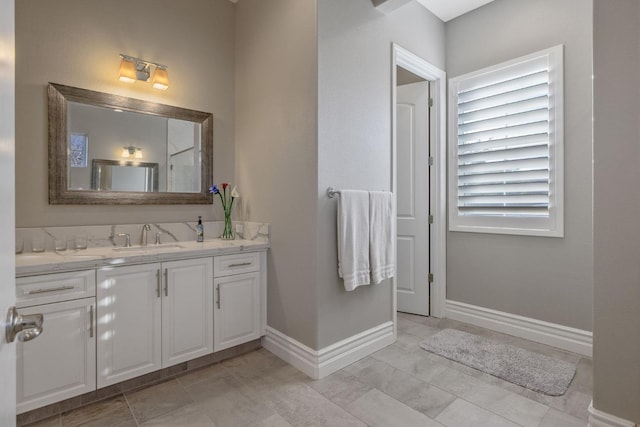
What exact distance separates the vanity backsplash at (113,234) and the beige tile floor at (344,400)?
1.01 meters

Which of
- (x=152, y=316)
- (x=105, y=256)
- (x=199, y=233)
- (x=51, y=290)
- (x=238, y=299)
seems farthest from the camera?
(x=199, y=233)

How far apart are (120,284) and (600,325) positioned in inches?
99.8

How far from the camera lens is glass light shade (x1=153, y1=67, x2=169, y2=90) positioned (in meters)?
2.54

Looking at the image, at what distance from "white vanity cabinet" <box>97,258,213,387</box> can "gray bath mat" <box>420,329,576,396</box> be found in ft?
5.75

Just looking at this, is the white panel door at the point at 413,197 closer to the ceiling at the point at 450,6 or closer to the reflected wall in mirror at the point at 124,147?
the ceiling at the point at 450,6

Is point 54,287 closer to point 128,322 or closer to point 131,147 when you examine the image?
point 128,322

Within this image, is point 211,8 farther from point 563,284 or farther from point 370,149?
point 563,284

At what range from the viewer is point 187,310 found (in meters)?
2.26

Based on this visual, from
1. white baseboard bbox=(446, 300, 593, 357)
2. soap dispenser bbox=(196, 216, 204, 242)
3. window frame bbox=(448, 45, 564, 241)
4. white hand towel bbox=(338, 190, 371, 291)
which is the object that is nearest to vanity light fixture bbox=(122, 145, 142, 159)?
soap dispenser bbox=(196, 216, 204, 242)

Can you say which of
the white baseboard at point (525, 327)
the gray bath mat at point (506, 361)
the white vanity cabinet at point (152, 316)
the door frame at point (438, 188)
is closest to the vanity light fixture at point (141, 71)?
the white vanity cabinet at point (152, 316)

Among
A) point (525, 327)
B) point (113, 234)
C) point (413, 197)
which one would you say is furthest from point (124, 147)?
point (525, 327)

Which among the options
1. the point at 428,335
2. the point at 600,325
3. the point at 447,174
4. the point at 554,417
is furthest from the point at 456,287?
the point at 600,325

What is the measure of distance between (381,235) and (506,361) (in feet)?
4.18

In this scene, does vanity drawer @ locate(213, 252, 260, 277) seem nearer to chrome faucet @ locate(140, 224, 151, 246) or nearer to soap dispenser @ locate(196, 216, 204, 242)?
soap dispenser @ locate(196, 216, 204, 242)
